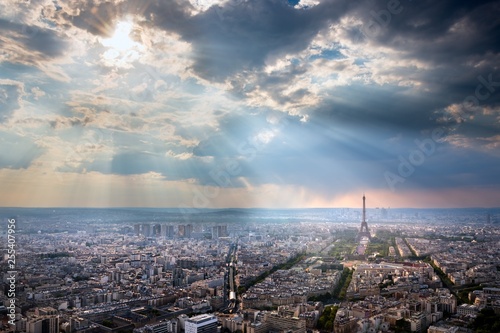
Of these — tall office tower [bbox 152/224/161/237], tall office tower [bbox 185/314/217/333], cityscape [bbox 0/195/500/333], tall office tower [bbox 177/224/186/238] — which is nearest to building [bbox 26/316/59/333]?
cityscape [bbox 0/195/500/333]

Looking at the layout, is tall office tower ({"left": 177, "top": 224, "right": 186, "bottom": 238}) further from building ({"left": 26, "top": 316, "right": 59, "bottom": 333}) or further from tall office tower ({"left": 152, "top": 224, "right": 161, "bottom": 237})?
building ({"left": 26, "top": 316, "right": 59, "bottom": 333})

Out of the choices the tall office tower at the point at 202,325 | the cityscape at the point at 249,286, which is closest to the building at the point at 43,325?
the cityscape at the point at 249,286

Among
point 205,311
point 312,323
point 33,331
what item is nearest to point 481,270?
point 312,323

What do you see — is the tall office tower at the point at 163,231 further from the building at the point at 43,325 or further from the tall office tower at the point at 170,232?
the building at the point at 43,325

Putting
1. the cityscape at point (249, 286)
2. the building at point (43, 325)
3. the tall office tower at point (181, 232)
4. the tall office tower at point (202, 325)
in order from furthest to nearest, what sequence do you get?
the tall office tower at point (181, 232) → the cityscape at point (249, 286) → the tall office tower at point (202, 325) → the building at point (43, 325)

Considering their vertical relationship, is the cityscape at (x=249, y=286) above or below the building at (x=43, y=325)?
below

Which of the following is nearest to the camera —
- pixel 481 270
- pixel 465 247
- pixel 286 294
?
pixel 286 294

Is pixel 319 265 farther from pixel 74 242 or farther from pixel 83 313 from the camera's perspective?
pixel 74 242

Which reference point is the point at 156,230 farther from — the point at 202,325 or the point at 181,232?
the point at 202,325

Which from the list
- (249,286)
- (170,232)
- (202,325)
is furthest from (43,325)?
(170,232)
